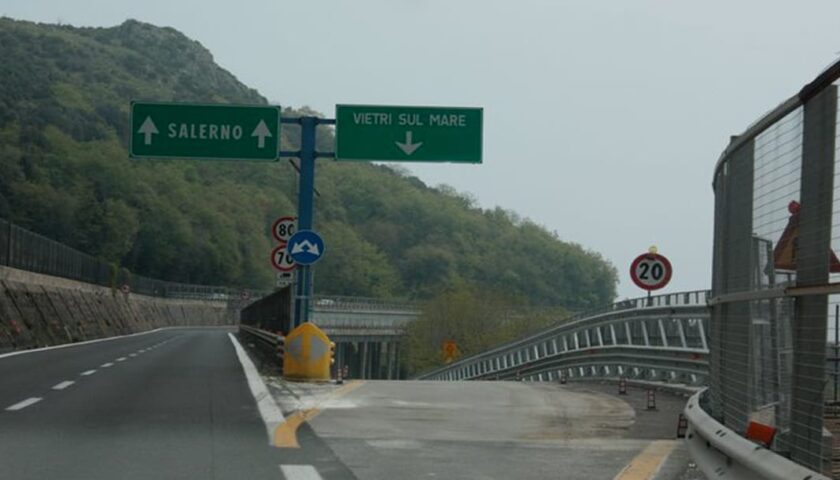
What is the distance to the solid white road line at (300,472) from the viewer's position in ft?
25.8

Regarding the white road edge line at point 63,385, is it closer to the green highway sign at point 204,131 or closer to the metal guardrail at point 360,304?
the green highway sign at point 204,131

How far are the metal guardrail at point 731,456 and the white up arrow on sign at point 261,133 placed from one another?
15.4 metres

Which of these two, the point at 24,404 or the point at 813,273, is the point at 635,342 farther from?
the point at 813,273

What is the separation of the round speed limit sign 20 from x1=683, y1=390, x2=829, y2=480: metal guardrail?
45.9 feet

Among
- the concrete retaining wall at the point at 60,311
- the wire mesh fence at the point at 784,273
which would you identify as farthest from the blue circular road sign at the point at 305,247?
the concrete retaining wall at the point at 60,311

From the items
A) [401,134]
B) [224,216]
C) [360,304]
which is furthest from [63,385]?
[224,216]

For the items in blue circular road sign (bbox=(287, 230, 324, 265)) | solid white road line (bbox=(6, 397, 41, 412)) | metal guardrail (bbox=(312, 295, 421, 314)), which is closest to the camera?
solid white road line (bbox=(6, 397, 41, 412))

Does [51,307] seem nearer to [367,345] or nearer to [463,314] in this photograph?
[463,314]

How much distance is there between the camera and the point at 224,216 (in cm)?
16125

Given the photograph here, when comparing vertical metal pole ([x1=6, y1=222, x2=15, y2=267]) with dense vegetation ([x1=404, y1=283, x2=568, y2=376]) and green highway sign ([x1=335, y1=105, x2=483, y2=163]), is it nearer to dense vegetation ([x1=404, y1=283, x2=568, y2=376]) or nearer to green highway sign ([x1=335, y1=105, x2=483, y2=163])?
green highway sign ([x1=335, y1=105, x2=483, y2=163])

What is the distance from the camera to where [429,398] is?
16.0m

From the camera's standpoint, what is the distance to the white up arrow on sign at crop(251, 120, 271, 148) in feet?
74.8

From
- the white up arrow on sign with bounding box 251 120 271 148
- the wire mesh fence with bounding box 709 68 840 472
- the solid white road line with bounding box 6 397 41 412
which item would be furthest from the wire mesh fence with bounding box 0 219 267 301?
the wire mesh fence with bounding box 709 68 840 472

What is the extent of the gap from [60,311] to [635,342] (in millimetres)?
29474
